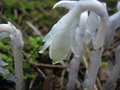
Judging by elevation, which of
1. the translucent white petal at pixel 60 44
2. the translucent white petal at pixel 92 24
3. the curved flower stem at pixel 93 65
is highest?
the translucent white petal at pixel 92 24

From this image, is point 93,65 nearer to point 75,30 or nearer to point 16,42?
point 75,30

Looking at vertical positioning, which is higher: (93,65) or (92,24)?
(92,24)

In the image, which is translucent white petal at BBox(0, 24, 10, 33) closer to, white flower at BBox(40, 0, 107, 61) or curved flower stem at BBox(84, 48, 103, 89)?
white flower at BBox(40, 0, 107, 61)

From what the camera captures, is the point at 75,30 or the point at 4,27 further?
the point at 4,27

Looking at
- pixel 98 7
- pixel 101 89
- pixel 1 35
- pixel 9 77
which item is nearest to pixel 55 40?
pixel 98 7

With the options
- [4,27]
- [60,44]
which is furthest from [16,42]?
[60,44]

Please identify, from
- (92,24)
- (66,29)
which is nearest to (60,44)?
(66,29)

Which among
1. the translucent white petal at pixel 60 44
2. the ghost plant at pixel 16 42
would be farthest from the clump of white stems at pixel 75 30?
the ghost plant at pixel 16 42

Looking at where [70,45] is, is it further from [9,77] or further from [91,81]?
[9,77]

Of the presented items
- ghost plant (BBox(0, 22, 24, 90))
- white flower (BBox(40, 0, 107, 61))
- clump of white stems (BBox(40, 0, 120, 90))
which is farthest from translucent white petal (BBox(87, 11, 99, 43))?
ghost plant (BBox(0, 22, 24, 90))

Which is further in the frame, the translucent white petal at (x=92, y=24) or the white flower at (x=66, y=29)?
the translucent white petal at (x=92, y=24)

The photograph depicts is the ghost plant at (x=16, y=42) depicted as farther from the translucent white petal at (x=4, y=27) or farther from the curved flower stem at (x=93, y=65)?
the curved flower stem at (x=93, y=65)

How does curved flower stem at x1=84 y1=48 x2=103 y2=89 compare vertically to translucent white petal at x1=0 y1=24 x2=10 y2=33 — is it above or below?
below

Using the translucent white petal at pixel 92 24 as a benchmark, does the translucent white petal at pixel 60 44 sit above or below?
below
